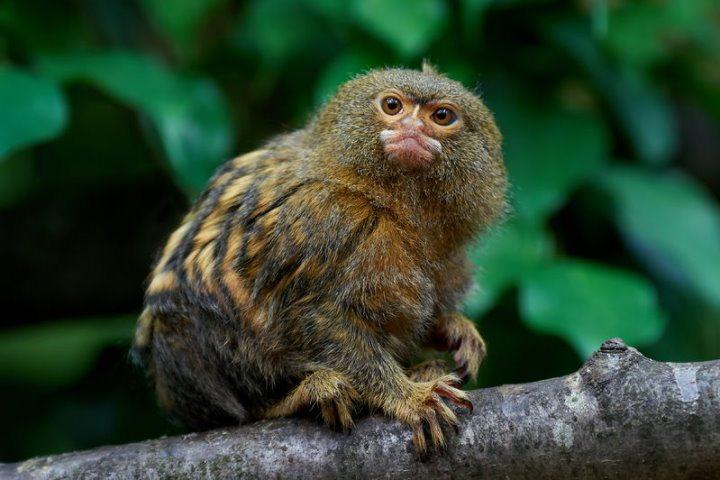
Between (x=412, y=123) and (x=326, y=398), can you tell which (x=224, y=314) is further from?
(x=412, y=123)

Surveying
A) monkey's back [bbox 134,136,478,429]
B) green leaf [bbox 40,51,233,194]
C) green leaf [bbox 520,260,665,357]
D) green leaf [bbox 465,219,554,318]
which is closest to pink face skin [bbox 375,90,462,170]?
monkey's back [bbox 134,136,478,429]

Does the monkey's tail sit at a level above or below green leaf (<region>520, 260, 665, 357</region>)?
below

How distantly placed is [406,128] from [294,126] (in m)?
1.66

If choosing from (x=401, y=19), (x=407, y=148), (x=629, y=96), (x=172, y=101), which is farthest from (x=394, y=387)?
(x=629, y=96)

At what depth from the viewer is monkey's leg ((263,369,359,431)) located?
271cm

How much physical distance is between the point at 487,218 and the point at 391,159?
0.47 meters

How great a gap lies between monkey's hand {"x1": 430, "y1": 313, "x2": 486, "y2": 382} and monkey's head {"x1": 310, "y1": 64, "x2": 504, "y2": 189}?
1.68 feet

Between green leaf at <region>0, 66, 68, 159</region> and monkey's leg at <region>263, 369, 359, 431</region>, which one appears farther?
green leaf at <region>0, 66, 68, 159</region>

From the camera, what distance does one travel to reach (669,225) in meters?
4.62

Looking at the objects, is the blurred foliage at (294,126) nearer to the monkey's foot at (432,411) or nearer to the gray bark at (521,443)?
the monkey's foot at (432,411)

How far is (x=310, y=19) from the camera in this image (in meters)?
4.71

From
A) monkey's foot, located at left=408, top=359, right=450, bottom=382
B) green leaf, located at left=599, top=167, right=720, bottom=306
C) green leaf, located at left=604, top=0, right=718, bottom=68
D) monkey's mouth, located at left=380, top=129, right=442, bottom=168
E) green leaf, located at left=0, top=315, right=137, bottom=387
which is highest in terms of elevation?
green leaf, located at left=604, top=0, right=718, bottom=68

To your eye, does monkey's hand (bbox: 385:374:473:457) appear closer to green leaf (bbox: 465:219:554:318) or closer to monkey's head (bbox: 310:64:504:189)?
monkey's head (bbox: 310:64:504:189)

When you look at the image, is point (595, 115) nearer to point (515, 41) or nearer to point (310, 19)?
point (515, 41)
